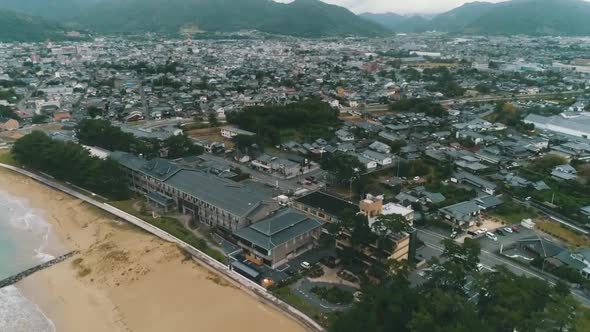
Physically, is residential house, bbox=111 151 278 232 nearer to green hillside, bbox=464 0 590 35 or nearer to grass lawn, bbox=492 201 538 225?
grass lawn, bbox=492 201 538 225

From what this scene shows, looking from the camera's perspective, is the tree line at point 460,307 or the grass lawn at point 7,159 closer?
the tree line at point 460,307

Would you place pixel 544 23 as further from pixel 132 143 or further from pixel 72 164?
pixel 72 164

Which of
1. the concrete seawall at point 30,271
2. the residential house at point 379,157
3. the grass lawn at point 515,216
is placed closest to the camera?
the concrete seawall at point 30,271

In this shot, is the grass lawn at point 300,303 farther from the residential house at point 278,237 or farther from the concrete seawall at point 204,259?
the residential house at point 278,237

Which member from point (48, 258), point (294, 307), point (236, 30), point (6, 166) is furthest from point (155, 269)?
point (236, 30)

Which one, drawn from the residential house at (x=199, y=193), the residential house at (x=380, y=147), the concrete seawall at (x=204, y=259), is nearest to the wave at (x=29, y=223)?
the concrete seawall at (x=204, y=259)

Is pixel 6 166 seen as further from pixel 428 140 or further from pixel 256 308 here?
pixel 428 140

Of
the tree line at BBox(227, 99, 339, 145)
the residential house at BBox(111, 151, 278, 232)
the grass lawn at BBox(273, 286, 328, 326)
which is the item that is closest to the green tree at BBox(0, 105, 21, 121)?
the tree line at BBox(227, 99, 339, 145)
